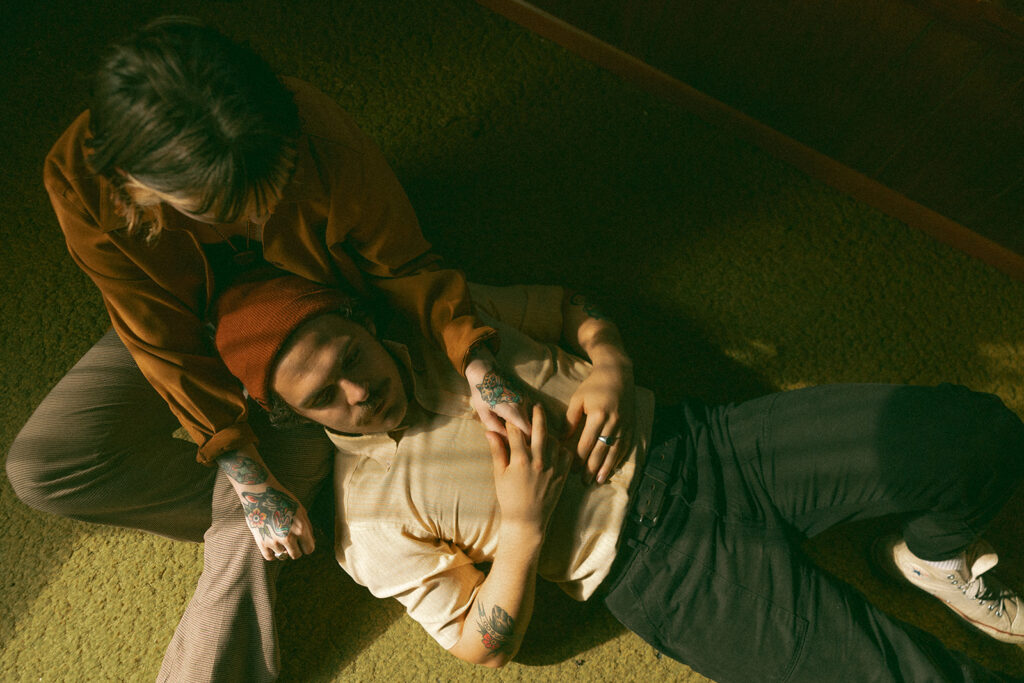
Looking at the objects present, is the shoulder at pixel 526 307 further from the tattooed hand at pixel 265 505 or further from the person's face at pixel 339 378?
the tattooed hand at pixel 265 505

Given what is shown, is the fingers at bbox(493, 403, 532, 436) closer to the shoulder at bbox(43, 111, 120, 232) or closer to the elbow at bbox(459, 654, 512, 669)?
the elbow at bbox(459, 654, 512, 669)

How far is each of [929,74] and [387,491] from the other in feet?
3.53

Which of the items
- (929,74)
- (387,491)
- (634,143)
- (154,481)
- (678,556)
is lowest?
(154,481)

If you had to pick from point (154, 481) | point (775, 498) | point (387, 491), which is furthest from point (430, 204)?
point (775, 498)

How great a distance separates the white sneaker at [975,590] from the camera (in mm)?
1021

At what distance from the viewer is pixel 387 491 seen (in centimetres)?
94

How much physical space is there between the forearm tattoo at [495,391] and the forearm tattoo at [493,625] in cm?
32

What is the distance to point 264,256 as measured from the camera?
0.86 metres

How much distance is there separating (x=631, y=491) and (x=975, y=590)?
2.09ft

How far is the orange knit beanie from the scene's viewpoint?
82 cm

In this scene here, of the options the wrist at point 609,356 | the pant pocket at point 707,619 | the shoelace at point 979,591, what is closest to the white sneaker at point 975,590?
the shoelace at point 979,591

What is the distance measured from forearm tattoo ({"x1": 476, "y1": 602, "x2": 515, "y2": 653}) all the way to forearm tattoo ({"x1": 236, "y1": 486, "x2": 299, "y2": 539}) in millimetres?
351

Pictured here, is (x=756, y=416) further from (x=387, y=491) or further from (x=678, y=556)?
(x=387, y=491)

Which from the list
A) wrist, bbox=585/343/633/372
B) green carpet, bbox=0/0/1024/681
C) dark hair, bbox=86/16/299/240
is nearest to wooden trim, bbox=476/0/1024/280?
green carpet, bbox=0/0/1024/681
